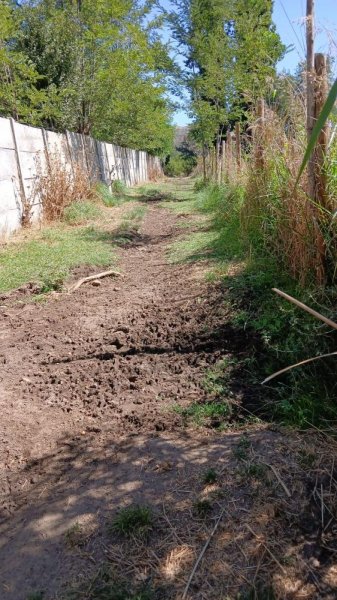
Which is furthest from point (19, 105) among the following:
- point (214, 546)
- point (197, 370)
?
point (214, 546)

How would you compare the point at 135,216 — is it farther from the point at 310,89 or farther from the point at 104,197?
the point at 310,89

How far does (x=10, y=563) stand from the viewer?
1.69m

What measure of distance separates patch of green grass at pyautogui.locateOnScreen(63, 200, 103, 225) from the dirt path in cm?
549

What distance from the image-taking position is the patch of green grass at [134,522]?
1712mm

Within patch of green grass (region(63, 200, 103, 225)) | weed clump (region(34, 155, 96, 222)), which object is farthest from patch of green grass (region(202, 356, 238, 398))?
patch of green grass (region(63, 200, 103, 225))

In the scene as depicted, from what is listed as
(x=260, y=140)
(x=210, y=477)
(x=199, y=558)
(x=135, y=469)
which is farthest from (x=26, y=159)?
(x=199, y=558)

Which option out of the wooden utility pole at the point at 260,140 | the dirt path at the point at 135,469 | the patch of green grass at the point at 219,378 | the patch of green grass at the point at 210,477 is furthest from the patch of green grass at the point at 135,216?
the patch of green grass at the point at 210,477

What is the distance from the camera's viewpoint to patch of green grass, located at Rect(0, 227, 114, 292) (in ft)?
16.8

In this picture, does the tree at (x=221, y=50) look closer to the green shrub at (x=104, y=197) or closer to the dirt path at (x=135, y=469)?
the green shrub at (x=104, y=197)

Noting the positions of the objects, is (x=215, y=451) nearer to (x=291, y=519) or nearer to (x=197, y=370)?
(x=291, y=519)

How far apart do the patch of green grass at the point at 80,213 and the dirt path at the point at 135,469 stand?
549 cm

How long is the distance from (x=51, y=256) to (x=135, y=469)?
14.7 feet

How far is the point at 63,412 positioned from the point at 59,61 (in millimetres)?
10891

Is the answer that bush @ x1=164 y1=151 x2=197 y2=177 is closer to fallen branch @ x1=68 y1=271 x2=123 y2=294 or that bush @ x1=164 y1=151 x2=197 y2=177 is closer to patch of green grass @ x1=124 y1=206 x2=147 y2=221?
patch of green grass @ x1=124 y1=206 x2=147 y2=221
